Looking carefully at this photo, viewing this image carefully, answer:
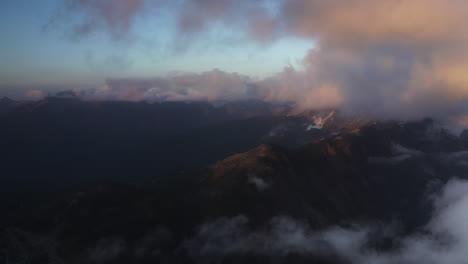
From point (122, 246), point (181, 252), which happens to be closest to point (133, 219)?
point (122, 246)

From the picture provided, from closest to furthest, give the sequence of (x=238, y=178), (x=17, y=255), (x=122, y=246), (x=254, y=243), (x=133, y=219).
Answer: (x=17, y=255) → (x=122, y=246) → (x=133, y=219) → (x=254, y=243) → (x=238, y=178)

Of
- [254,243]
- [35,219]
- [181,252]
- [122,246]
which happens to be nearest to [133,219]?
[122,246]

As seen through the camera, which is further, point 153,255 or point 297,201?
point 297,201

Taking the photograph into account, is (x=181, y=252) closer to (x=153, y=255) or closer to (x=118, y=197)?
(x=153, y=255)

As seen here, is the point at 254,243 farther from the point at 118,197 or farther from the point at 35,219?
the point at 35,219

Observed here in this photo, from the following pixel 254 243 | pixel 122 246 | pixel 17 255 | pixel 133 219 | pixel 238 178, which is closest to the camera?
pixel 17 255

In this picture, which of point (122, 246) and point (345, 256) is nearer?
point (122, 246)

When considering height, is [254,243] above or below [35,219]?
below

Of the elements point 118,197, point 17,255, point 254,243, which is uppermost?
point 118,197

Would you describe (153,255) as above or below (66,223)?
below
